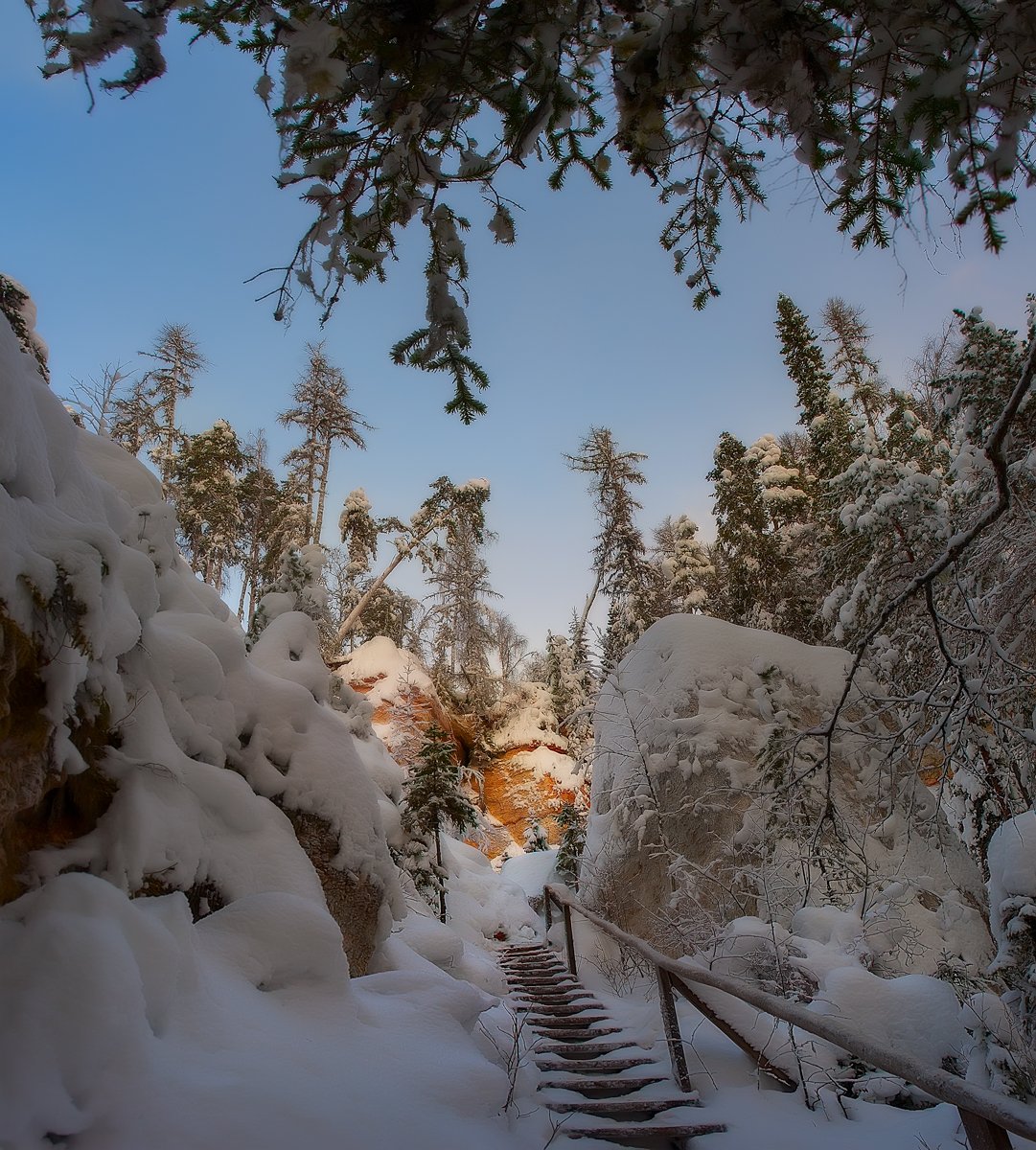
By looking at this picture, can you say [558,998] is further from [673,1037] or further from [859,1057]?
[859,1057]

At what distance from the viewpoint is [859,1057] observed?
2432 millimetres

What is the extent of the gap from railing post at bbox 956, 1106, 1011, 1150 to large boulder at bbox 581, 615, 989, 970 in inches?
165

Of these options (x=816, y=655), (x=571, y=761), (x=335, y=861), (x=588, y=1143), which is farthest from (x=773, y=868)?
(x=571, y=761)

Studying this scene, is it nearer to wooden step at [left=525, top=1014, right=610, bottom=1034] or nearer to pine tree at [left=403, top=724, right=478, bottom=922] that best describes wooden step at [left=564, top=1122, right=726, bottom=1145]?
wooden step at [left=525, top=1014, right=610, bottom=1034]

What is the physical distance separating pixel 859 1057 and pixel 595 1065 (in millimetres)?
2656

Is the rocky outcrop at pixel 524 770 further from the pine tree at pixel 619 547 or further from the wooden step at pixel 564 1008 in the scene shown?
the wooden step at pixel 564 1008

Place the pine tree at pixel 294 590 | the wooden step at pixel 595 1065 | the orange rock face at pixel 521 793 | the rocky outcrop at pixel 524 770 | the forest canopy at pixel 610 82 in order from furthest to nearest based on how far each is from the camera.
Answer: the rocky outcrop at pixel 524 770
the orange rock face at pixel 521 793
the pine tree at pixel 294 590
the wooden step at pixel 595 1065
the forest canopy at pixel 610 82

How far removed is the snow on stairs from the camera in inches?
125

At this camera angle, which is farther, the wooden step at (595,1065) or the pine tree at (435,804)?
the pine tree at (435,804)

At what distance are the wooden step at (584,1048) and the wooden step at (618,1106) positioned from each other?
142cm

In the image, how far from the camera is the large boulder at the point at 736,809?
22.5ft

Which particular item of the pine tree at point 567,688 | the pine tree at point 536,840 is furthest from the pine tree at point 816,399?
the pine tree at point 536,840

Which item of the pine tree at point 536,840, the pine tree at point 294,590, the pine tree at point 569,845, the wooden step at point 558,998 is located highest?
the pine tree at point 294,590

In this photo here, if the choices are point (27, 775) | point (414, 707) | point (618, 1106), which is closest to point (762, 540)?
A: point (414, 707)
